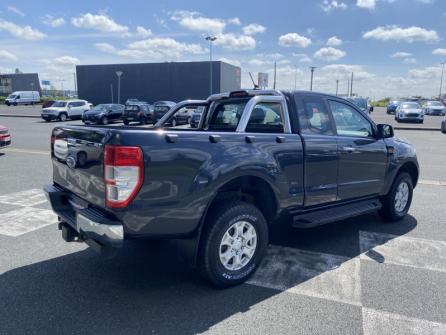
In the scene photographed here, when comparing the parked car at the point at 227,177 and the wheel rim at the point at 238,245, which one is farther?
the wheel rim at the point at 238,245

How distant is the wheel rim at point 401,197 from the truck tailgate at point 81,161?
4272mm

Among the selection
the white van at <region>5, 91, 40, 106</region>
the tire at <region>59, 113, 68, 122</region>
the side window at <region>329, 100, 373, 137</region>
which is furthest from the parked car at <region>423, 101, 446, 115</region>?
the white van at <region>5, 91, 40, 106</region>

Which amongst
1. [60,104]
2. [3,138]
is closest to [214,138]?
[3,138]

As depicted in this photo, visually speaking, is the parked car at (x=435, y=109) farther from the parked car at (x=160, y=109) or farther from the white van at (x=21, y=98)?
the white van at (x=21, y=98)

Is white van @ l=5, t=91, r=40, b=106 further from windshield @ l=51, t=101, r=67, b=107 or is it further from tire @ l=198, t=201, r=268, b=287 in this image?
tire @ l=198, t=201, r=268, b=287

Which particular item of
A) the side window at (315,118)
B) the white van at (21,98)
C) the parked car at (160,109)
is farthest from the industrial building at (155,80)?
the side window at (315,118)

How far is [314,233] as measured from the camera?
4941 millimetres

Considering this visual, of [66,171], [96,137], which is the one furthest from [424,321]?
[66,171]

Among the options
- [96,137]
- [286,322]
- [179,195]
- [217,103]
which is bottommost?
[286,322]

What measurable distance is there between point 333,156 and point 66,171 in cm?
287

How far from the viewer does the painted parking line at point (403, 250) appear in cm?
400

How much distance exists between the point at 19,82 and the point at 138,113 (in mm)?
57851

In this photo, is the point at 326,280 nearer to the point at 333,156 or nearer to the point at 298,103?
the point at 333,156

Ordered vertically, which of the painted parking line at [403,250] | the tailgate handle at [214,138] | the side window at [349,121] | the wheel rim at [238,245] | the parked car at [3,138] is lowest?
the painted parking line at [403,250]
